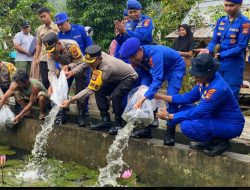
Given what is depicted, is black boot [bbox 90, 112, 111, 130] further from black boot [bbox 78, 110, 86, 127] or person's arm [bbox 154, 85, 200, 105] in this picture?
person's arm [bbox 154, 85, 200, 105]

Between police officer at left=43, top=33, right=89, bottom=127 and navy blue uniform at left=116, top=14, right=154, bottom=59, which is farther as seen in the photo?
navy blue uniform at left=116, top=14, right=154, bottom=59

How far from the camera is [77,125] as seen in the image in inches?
249

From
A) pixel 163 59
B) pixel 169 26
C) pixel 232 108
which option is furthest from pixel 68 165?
pixel 169 26

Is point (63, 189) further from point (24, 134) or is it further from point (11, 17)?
point (11, 17)

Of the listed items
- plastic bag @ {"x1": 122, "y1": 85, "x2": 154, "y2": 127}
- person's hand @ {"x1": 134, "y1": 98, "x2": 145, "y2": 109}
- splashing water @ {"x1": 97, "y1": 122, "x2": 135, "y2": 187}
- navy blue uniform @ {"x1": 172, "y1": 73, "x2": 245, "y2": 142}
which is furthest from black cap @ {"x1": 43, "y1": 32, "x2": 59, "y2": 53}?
navy blue uniform @ {"x1": 172, "y1": 73, "x2": 245, "y2": 142}

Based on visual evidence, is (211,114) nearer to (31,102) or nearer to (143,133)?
(143,133)

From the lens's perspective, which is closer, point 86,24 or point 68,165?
point 68,165

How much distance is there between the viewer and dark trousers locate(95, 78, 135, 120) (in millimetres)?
5496

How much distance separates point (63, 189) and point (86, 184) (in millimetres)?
394

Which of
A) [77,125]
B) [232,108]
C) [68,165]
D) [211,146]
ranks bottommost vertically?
[68,165]

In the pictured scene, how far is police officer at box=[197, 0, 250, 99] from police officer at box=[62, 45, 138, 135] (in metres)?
1.09

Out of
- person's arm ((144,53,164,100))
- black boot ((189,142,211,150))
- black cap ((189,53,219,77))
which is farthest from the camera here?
person's arm ((144,53,164,100))

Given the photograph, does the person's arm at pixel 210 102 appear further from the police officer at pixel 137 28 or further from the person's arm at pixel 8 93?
the person's arm at pixel 8 93

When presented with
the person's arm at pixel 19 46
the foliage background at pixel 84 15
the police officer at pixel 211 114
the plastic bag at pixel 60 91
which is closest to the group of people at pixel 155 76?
the police officer at pixel 211 114
